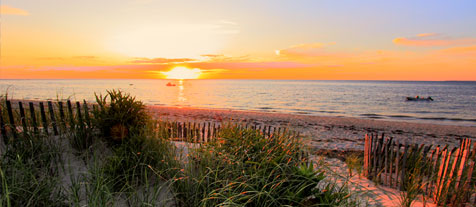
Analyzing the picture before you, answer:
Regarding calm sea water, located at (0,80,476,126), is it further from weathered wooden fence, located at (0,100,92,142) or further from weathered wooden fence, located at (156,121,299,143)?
weathered wooden fence, located at (156,121,299,143)

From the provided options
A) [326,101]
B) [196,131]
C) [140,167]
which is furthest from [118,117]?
[326,101]

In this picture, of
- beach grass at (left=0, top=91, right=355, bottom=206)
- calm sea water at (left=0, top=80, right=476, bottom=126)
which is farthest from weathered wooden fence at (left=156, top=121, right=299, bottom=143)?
calm sea water at (left=0, top=80, right=476, bottom=126)

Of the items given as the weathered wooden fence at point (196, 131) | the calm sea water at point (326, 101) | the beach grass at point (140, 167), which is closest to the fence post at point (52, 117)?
the beach grass at point (140, 167)

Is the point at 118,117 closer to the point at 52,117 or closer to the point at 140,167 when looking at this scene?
the point at 140,167

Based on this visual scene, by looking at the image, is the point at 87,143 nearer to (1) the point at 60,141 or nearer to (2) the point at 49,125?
(1) the point at 60,141

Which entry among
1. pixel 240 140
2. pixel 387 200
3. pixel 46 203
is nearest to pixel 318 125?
pixel 387 200

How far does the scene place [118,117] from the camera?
4699 mm

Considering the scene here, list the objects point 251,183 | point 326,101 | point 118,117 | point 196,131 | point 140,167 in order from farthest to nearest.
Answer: point 326,101
point 196,131
point 118,117
point 140,167
point 251,183

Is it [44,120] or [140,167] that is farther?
[44,120]

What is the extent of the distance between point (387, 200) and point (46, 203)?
5662 millimetres

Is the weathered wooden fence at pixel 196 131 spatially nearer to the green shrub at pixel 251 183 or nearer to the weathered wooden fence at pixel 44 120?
the green shrub at pixel 251 183

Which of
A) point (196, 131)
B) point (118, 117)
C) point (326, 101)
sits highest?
point (118, 117)

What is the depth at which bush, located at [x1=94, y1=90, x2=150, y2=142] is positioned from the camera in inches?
183

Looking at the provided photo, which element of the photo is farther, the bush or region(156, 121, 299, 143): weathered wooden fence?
region(156, 121, 299, 143): weathered wooden fence
